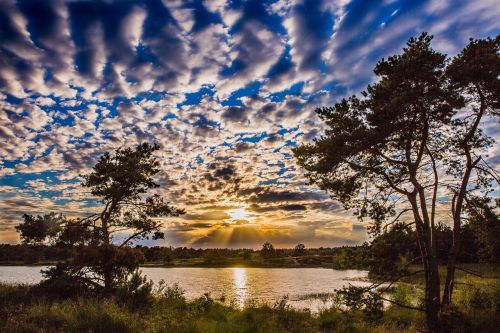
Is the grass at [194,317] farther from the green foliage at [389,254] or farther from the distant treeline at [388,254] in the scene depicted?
the green foliage at [389,254]

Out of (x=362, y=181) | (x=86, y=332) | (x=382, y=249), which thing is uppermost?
(x=362, y=181)

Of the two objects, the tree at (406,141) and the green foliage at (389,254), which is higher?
the tree at (406,141)

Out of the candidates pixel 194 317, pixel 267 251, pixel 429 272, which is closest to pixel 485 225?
pixel 429 272

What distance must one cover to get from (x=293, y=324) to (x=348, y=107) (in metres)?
11.5

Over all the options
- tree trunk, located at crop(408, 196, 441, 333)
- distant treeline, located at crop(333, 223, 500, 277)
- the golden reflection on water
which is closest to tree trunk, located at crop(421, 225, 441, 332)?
tree trunk, located at crop(408, 196, 441, 333)

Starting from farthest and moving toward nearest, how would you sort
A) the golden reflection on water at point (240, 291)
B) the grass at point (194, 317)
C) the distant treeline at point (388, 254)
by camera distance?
the golden reflection on water at point (240, 291), the distant treeline at point (388, 254), the grass at point (194, 317)

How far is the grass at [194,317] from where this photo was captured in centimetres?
1192

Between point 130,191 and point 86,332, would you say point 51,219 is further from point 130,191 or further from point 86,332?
point 86,332

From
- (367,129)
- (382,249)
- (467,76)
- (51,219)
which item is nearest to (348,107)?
(367,129)

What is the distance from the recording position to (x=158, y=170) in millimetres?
26219

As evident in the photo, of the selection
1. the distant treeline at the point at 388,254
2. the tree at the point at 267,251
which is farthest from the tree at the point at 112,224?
the tree at the point at 267,251

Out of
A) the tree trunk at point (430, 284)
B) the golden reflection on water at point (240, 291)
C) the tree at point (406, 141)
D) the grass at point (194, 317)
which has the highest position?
the tree at point (406, 141)

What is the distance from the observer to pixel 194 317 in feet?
52.7

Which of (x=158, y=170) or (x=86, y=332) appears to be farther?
(x=158, y=170)
